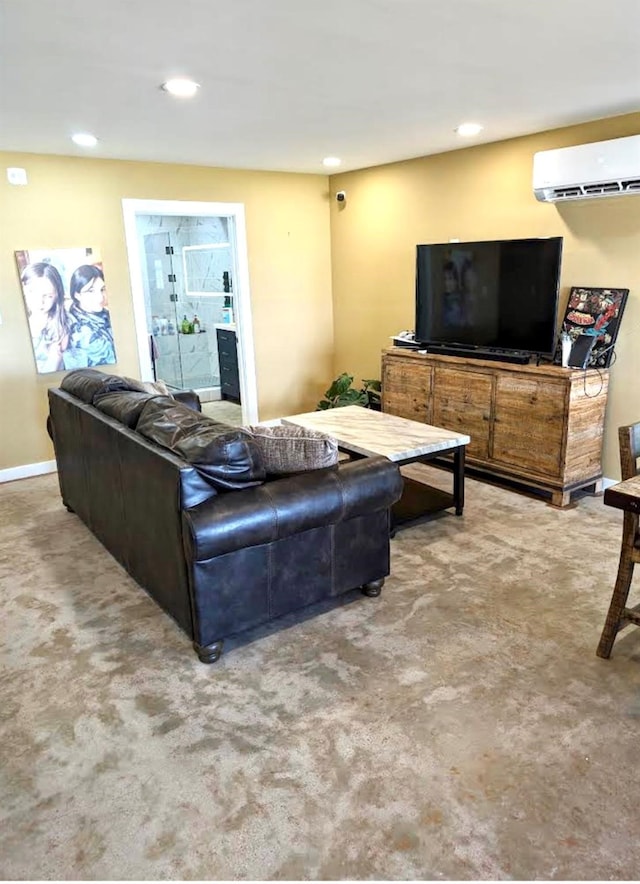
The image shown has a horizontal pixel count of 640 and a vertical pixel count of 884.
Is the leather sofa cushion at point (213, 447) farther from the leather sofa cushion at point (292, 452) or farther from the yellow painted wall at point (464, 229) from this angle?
the yellow painted wall at point (464, 229)

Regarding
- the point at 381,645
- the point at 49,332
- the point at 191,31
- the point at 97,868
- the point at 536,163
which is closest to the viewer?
the point at 97,868

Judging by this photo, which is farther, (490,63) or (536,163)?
(536,163)

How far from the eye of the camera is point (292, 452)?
2.58m

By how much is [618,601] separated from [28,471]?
13.8ft

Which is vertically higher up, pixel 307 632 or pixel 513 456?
pixel 513 456

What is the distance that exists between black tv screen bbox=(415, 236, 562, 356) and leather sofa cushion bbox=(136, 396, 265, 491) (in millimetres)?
2414

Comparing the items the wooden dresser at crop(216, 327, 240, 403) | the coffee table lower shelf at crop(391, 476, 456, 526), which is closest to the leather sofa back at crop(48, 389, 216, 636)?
the coffee table lower shelf at crop(391, 476, 456, 526)

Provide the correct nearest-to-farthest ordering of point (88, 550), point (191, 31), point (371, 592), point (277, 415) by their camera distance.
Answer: point (191, 31) < point (371, 592) < point (88, 550) < point (277, 415)

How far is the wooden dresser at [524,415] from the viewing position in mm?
3809

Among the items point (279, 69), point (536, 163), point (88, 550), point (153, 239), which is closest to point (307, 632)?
point (88, 550)

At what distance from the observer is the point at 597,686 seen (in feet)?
7.38

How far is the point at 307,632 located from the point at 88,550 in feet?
4.95

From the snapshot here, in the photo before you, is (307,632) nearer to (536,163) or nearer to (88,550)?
(88,550)

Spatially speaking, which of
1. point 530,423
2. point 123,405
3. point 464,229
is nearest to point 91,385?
point 123,405
